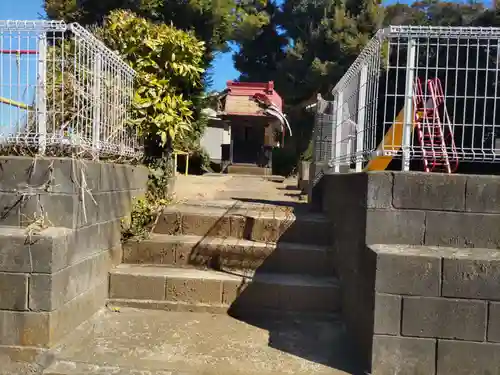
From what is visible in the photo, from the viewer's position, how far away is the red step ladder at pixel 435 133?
132 inches

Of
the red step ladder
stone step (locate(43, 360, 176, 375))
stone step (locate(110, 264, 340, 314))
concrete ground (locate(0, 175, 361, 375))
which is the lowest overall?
stone step (locate(43, 360, 176, 375))

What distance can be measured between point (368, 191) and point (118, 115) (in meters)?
2.80

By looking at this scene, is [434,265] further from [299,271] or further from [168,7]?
[168,7]

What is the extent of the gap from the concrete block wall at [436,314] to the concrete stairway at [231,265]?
1.04 metres

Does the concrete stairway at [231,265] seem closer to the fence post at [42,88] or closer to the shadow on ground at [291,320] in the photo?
the shadow on ground at [291,320]

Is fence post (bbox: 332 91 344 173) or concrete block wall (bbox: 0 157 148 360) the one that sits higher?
fence post (bbox: 332 91 344 173)

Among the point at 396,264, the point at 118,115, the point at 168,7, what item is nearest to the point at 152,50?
the point at 118,115

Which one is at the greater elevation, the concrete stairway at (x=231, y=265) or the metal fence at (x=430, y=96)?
the metal fence at (x=430, y=96)

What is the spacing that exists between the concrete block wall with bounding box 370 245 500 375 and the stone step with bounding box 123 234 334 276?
1403mm

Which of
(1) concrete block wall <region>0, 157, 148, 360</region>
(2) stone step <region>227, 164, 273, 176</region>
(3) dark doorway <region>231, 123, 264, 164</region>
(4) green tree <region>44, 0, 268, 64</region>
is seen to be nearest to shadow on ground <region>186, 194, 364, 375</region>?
(1) concrete block wall <region>0, 157, 148, 360</region>

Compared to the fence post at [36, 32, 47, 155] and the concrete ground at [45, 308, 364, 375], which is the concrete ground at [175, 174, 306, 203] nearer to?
the concrete ground at [45, 308, 364, 375]

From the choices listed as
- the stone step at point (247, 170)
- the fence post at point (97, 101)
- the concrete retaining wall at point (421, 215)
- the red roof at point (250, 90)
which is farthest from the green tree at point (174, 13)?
the concrete retaining wall at point (421, 215)

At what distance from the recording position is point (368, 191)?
311 cm

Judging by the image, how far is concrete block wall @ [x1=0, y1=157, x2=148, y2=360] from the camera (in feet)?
10.0
